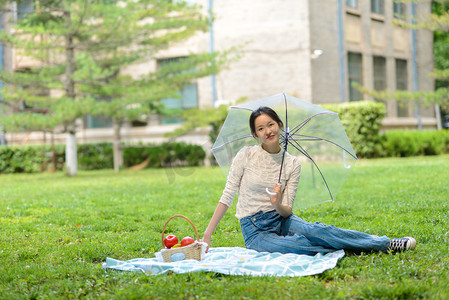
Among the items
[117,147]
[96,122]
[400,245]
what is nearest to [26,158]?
[96,122]

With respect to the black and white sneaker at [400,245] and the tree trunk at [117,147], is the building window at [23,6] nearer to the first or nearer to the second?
the tree trunk at [117,147]

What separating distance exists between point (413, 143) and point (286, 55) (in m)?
6.04

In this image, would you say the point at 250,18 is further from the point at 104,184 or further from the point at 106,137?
the point at 104,184

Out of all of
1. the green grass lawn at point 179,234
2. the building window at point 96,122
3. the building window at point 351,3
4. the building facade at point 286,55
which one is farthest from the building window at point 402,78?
the green grass lawn at point 179,234

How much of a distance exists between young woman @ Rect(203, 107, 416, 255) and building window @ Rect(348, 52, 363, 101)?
58.3 feet

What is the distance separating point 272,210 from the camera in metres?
4.96

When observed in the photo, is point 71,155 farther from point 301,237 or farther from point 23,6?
point 301,237

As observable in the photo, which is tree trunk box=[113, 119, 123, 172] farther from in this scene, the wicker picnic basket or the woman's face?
the wicker picnic basket

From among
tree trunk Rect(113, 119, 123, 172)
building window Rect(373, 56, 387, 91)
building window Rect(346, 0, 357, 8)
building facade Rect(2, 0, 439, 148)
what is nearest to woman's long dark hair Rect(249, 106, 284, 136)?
building facade Rect(2, 0, 439, 148)

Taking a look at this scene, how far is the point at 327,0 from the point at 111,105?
10.1m

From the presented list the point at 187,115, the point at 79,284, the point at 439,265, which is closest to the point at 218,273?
the point at 79,284

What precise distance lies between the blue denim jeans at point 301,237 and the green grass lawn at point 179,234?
14 cm

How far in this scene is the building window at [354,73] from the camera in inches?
874

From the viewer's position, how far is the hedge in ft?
65.2
